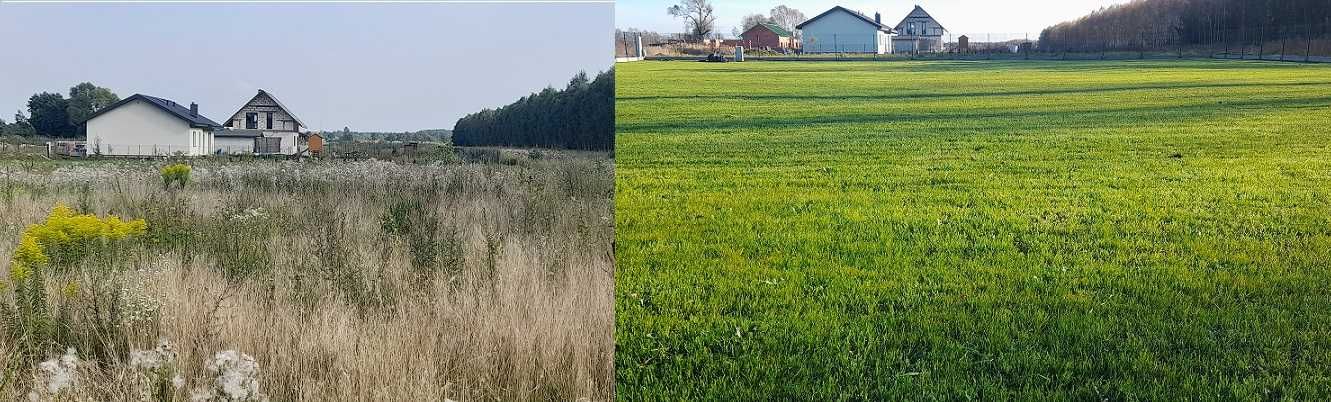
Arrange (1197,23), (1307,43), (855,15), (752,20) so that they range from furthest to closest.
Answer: (855,15)
(752,20)
(1197,23)
(1307,43)

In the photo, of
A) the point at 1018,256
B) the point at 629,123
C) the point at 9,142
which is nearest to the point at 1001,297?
the point at 1018,256

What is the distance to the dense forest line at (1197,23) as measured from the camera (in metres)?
8.36

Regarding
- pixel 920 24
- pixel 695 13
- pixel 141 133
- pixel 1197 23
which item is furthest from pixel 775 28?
pixel 141 133

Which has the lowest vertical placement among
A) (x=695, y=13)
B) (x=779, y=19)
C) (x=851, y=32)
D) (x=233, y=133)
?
(x=233, y=133)

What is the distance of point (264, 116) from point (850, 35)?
13.2 meters

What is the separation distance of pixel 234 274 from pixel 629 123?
1139cm

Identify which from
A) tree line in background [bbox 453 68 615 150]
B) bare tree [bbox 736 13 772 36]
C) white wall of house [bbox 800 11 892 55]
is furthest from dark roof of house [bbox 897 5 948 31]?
tree line in background [bbox 453 68 615 150]

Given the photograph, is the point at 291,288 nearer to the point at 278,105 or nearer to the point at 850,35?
the point at 278,105

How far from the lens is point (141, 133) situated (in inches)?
87.0

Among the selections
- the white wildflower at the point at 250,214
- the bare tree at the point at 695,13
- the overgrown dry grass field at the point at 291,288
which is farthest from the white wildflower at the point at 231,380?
the bare tree at the point at 695,13

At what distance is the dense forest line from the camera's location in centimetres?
836

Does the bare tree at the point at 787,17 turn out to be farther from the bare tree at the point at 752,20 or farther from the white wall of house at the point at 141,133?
the white wall of house at the point at 141,133

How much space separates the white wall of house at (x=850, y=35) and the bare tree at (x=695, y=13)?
10.3 ft

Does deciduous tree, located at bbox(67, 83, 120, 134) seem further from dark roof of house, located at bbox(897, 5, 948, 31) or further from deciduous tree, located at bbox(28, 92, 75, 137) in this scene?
dark roof of house, located at bbox(897, 5, 948, 31)
